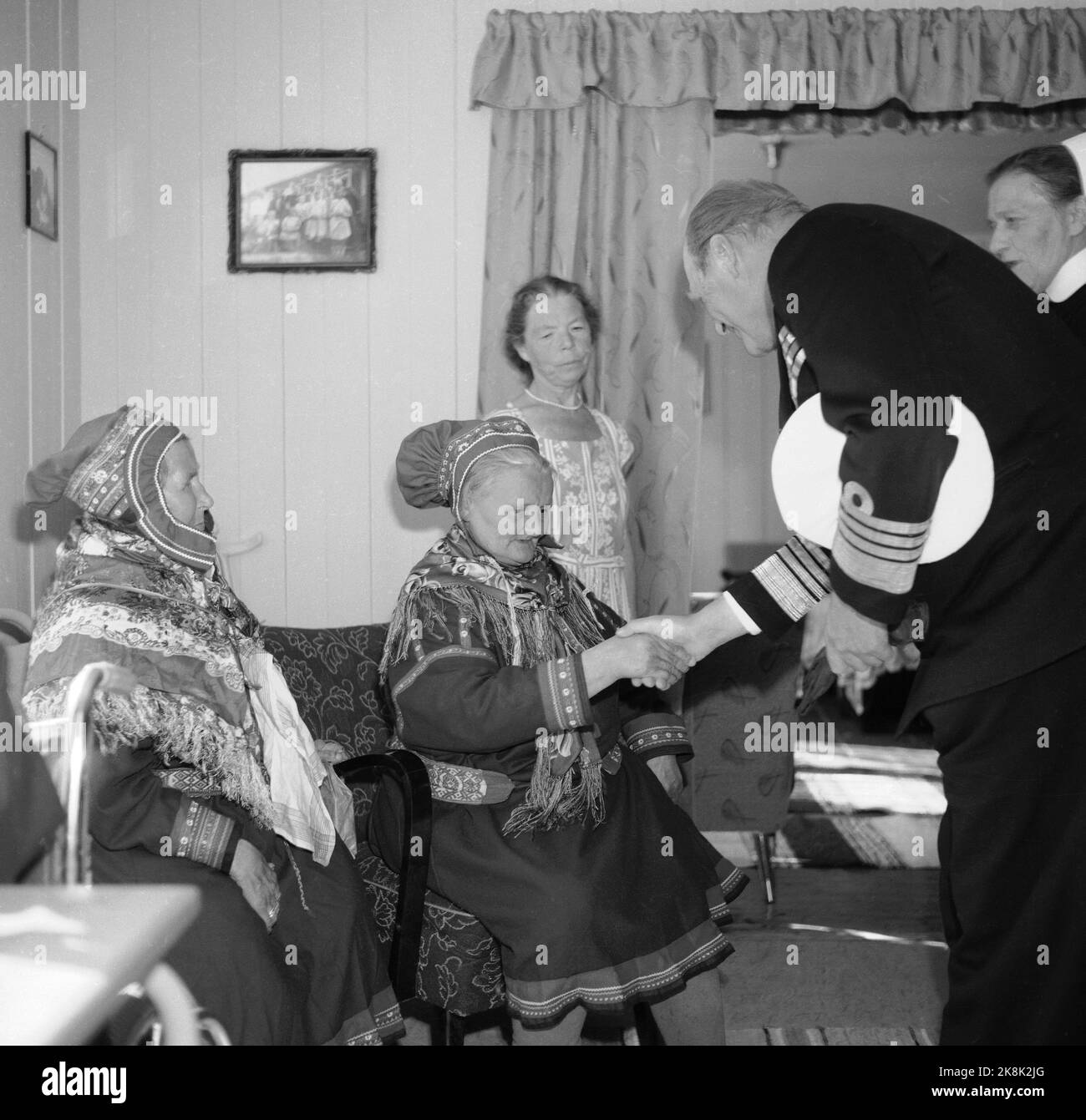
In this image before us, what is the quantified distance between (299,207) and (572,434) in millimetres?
1237

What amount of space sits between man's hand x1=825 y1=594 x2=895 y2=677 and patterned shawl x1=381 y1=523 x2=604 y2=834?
659 mm

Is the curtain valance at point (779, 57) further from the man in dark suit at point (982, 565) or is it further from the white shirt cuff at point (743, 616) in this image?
the man in dark suit at point (982, 565)

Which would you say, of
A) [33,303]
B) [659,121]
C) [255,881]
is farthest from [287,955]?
[659,121]

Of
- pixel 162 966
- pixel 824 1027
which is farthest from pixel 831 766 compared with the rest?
pixel 162 966

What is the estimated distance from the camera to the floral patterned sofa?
2115mm

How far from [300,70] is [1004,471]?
313 cm

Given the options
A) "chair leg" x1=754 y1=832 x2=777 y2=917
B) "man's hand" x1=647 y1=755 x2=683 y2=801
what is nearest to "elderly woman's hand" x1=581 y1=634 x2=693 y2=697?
"man's hand" x1=647 y1=755 x2=683 y2=801

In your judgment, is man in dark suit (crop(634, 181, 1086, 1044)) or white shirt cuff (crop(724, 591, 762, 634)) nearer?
man in dark suit (crop(634, 181, 1086, 1044))

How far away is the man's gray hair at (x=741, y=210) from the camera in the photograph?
1.68 metres

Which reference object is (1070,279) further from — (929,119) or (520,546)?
(929,119)

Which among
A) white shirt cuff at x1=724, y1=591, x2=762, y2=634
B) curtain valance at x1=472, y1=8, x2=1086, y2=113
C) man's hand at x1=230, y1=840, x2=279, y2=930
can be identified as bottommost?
man's hand at x1=230, y1=840, x2=279, y2=930

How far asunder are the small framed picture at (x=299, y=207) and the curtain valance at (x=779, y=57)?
483mm

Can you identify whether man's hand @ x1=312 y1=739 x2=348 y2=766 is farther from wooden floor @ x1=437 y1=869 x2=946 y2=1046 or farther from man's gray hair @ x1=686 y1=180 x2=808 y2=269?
man's gray hair @ x1=686 y1=180 x2=808 y2=269
